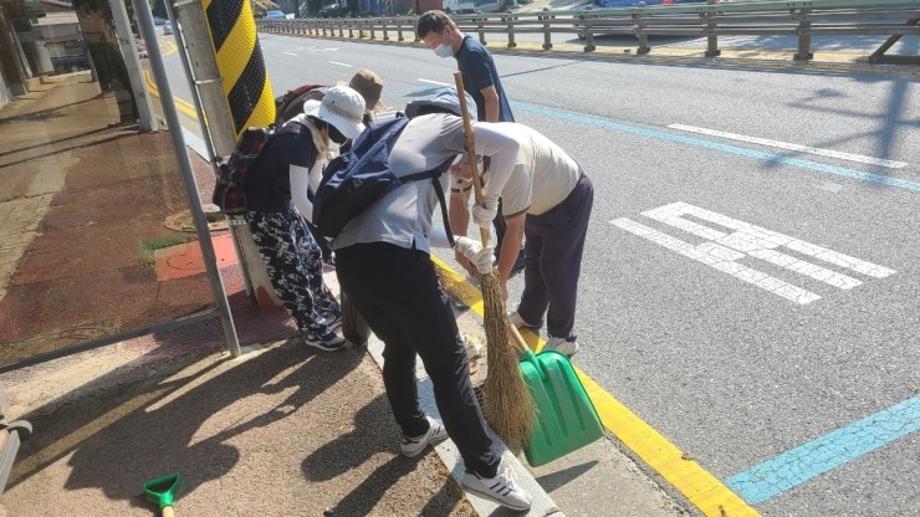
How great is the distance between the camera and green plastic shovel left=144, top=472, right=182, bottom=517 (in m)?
2.83

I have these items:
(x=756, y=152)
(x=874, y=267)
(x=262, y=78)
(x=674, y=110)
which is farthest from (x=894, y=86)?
(x=262, y=78)

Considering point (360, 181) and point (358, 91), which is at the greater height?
point (358, 91)

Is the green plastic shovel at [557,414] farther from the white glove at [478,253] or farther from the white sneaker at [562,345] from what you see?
the white sneaker at [562,345]

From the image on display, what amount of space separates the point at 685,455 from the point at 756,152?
4.85 m

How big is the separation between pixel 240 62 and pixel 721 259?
341 cm

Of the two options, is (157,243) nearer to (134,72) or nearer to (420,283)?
(420,283)

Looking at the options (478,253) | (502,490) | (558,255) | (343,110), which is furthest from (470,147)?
(502,490)

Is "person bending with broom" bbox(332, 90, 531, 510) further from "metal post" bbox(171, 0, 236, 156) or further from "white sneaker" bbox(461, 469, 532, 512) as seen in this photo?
"metal post" bbox(171, 0, 236, 156)

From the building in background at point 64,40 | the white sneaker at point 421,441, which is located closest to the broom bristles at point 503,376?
the white sneaker at point 421,441

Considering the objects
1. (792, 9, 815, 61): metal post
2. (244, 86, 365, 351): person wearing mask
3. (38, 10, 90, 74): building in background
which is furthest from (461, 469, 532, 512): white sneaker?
(792, 9, 815, 61): metal post

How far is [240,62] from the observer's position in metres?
4.20

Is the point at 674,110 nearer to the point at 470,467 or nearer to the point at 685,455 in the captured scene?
the point at 685,455

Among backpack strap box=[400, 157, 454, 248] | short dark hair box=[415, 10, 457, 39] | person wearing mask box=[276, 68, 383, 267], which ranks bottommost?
backpack strap box=[400, 157, 454, 248]

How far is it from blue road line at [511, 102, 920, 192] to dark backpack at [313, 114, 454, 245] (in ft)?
16.0
